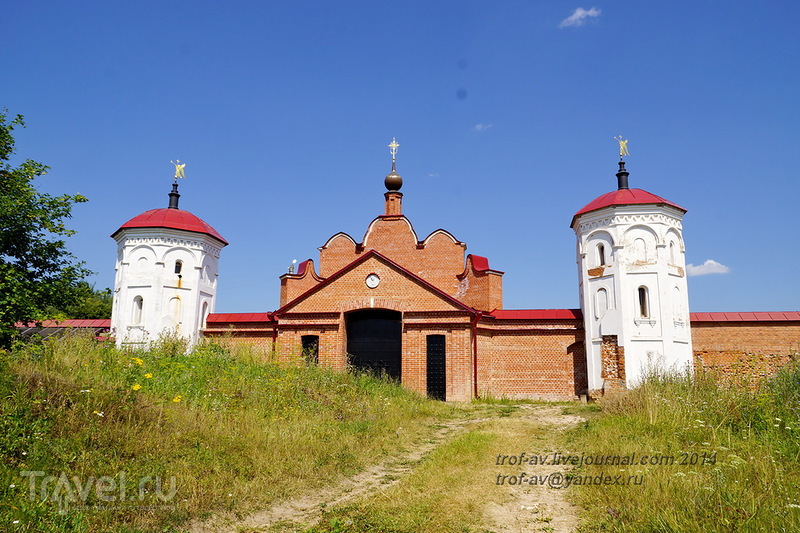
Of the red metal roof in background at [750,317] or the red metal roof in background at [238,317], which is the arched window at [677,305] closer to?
the red metal roof in background at [750,317]

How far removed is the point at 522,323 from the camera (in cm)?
1878

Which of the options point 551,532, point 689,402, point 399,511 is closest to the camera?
point 551,532

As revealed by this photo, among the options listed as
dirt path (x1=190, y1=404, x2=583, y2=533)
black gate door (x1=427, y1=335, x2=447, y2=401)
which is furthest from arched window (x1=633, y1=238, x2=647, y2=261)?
dirt path (x1=190, y1=404, x2=583, y2=533)

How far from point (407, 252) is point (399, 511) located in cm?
1744

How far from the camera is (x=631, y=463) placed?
6551 millimetres

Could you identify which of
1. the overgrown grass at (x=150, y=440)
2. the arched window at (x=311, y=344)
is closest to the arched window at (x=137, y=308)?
the arched window at (x=311, y=344)

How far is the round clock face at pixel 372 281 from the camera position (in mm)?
18163

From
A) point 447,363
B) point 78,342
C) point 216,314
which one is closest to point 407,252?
point 447,363

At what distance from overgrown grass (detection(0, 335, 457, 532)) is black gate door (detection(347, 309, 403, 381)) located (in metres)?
7.69

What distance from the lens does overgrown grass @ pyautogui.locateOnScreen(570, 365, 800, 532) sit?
4547mm

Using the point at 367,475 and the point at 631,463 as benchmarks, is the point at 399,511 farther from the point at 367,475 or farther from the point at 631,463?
the point at 631,463

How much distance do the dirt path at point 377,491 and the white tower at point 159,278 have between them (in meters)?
14.9

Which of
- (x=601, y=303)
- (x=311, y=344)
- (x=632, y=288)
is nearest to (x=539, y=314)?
(x=601, y=303)

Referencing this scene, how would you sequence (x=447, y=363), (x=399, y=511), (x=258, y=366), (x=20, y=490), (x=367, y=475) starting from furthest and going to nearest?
(x=447, y=363) < (x=258, y=366) < (x=367, y=475) < (x=399, y=511) < (x=20, y=490)
